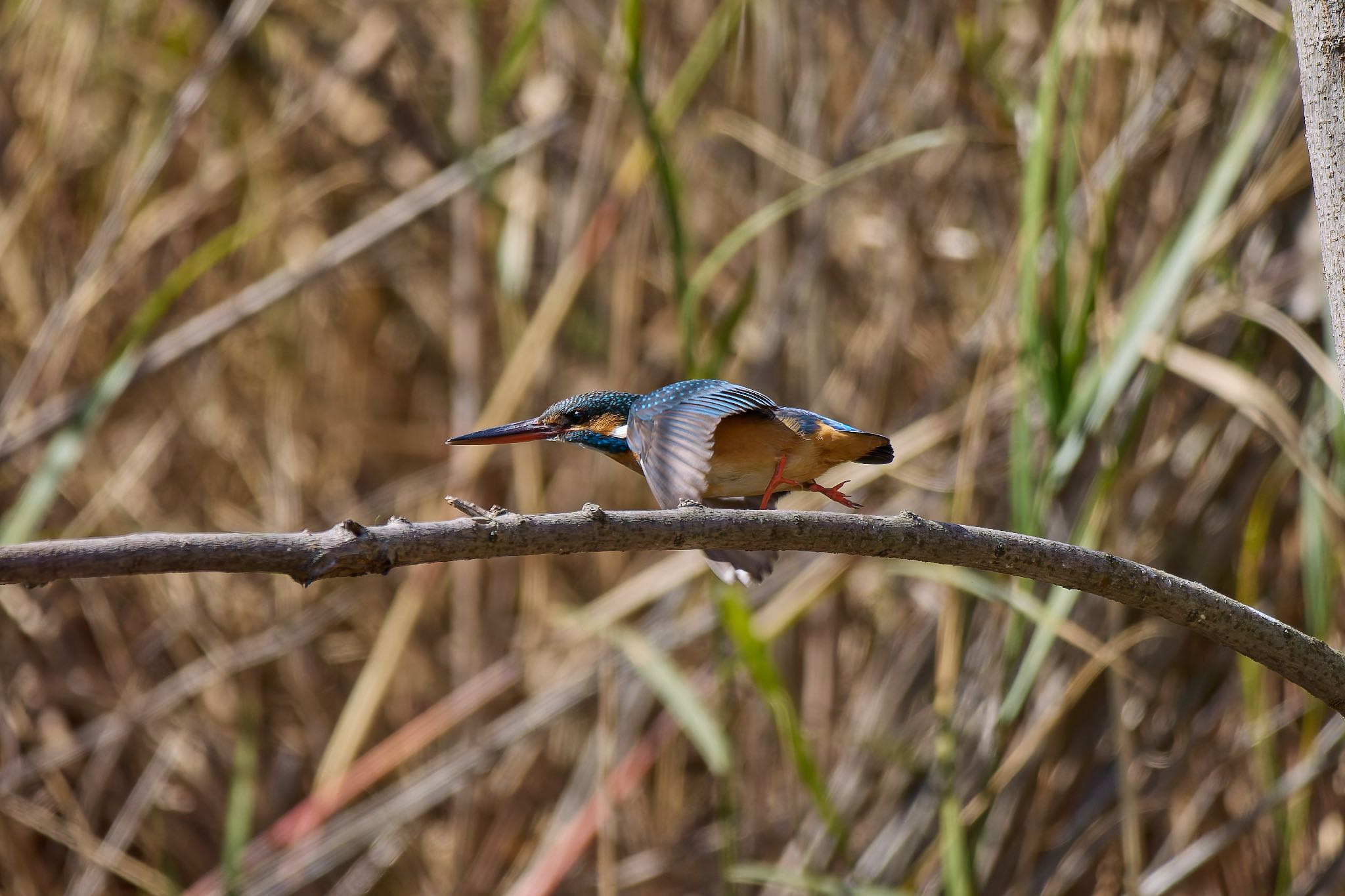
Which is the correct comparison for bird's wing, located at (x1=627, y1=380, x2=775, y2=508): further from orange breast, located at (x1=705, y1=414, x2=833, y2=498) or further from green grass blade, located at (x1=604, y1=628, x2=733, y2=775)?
green grass blade, located at (x1=604, y1=628, x2=733, y2=775)

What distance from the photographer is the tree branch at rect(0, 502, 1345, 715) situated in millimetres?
804

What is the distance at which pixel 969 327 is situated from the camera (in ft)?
9.50

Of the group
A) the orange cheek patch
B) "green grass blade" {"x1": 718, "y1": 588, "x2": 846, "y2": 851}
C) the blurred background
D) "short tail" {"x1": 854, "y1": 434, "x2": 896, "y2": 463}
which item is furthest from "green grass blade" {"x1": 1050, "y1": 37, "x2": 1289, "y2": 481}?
the orange cheek patch

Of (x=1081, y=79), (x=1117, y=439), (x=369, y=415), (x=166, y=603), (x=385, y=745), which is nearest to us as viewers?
(x=1081, y=79)

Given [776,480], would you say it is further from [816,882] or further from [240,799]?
[240,799]

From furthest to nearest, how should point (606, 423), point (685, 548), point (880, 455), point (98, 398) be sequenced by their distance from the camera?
point (98, 398) → point (606, 423) → point (880, 455) → point (685, 548)

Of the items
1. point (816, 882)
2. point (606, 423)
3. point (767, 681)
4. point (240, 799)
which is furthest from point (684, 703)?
point (240, 799)

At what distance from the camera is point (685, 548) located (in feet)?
3.33

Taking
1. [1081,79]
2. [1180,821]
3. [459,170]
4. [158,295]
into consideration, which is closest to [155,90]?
[459,170]

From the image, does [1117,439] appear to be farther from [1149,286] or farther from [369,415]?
[369,415]

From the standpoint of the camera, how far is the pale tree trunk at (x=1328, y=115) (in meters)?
1.01

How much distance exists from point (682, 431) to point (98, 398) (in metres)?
1.43

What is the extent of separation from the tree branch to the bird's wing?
1.02 ft

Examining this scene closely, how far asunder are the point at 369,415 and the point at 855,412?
141 centimetres
